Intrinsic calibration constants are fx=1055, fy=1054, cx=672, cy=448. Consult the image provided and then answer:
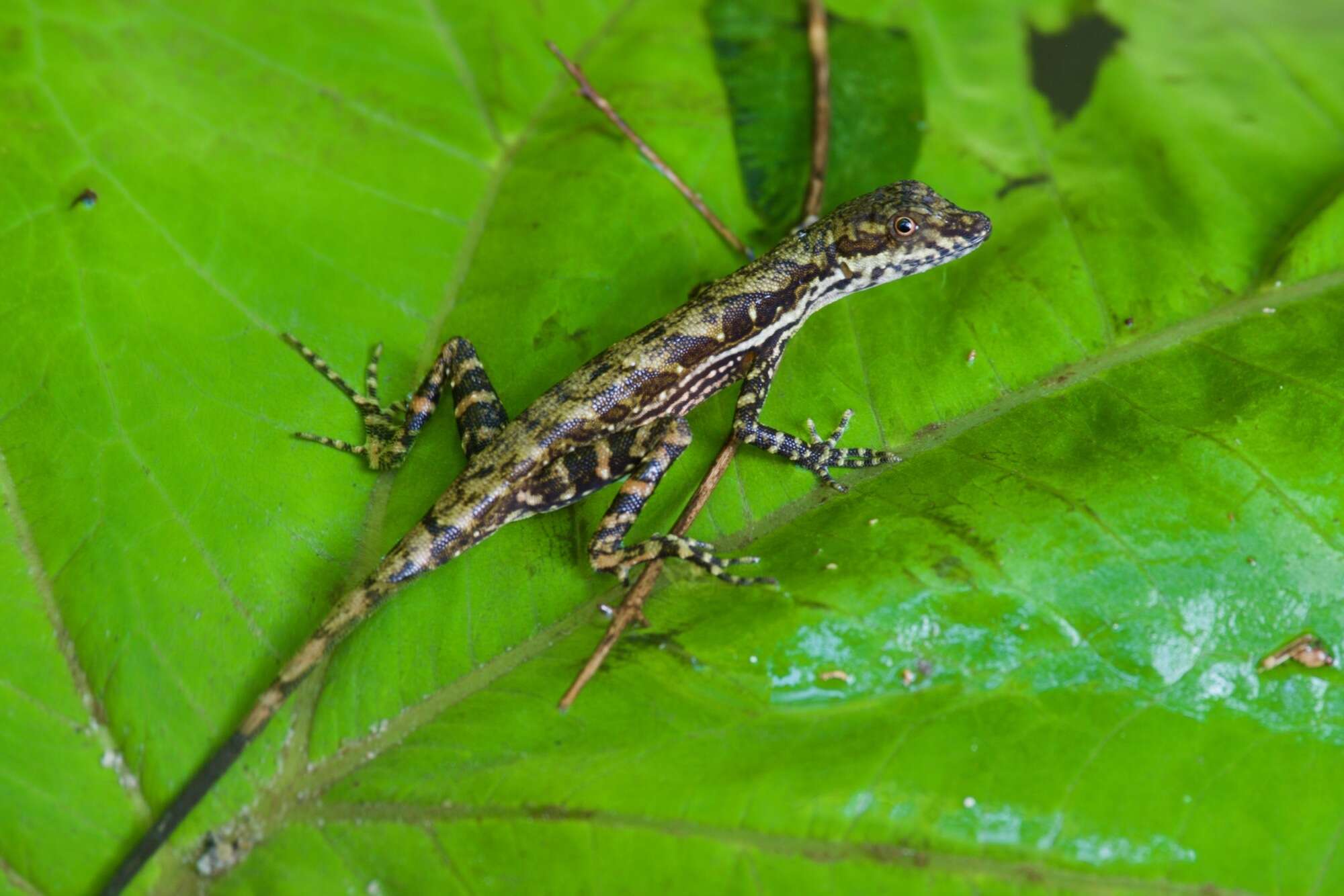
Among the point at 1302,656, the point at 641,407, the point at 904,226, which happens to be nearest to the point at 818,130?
the point at 904,226

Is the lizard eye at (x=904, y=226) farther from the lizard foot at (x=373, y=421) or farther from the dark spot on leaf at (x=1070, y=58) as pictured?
the lizard foot at (x=373, y=421)

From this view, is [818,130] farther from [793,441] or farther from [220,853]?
[220,853]

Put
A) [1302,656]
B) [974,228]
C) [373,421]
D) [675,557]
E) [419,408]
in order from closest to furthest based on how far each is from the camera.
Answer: [1302,656], [675,557], [373,421], [419,408], [974,228]

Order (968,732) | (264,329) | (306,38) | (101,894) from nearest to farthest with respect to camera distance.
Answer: (101,894), (968,732), (264,329), (306,38)

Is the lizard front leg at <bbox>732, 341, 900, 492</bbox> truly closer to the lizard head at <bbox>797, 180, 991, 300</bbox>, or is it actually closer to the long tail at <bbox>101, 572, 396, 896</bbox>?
the lizard head at <bbox>797, 180, 991, 300</bbox>

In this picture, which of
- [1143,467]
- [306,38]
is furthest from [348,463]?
[1143,467]

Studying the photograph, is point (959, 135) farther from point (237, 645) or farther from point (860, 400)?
point (237, 645)

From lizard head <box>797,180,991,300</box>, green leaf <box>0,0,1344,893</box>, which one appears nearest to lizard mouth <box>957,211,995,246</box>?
lizard head <box>797,180,991,300</box>
